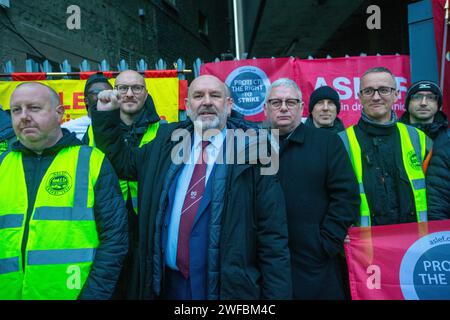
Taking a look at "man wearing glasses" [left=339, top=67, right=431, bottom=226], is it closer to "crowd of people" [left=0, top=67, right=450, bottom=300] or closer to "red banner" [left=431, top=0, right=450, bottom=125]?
"crowd of people" [left=0, top=67, right=450, bottom=300]

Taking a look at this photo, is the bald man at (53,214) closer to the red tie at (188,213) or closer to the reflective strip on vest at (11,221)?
the reflective strip on vest at (11,221)

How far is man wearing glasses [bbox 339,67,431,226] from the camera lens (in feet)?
8.43

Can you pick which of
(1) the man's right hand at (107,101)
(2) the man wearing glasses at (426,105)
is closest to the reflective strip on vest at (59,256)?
(1) the man's right hand at (107,101)

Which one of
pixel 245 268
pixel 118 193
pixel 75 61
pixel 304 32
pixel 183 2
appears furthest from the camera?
pixel 183 2

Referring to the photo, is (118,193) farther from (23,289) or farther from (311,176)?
(311,176)

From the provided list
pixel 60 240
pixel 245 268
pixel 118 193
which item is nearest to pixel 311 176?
pixel 245 268

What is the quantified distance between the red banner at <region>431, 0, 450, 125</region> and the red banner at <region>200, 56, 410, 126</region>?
1.04m

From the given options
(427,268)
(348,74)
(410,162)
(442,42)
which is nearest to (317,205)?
(410,162)

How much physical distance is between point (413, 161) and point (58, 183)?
2.35 meters

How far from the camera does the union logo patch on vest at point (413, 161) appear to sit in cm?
261

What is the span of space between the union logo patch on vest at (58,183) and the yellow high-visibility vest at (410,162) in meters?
1.91
